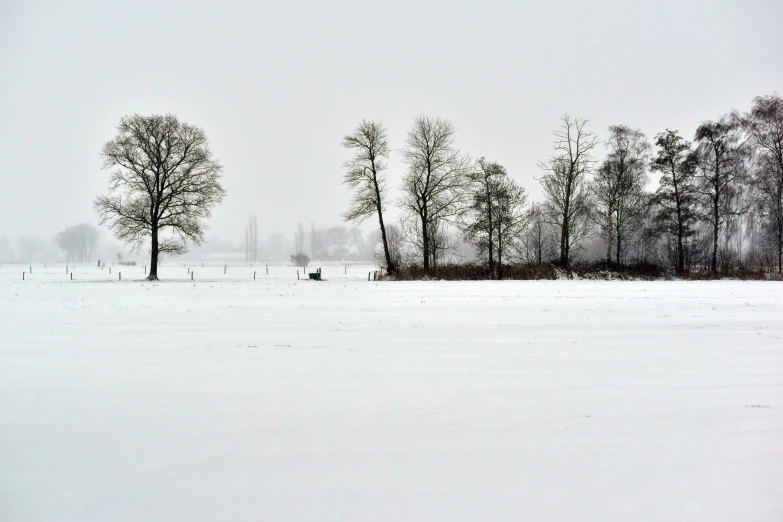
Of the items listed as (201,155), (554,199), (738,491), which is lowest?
(738,491)

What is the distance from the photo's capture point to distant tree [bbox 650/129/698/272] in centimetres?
3641

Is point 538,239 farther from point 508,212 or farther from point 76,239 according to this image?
point 76,239

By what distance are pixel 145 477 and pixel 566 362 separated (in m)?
6.56

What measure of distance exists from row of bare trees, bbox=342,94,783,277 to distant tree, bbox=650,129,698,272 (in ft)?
0.26

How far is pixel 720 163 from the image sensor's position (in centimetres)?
3609

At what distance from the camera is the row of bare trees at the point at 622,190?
35.4 meters

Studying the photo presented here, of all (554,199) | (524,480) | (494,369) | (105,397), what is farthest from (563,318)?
(554,199)

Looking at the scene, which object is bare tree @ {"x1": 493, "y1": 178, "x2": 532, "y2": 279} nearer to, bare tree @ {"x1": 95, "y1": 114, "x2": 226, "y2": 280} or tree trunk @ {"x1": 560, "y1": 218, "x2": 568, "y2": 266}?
tree trunk @ {"x1": 560, "y1": 218, "x2": 568, "y2": 266}

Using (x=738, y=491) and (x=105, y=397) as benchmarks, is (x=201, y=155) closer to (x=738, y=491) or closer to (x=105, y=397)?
(x=105, y=397)

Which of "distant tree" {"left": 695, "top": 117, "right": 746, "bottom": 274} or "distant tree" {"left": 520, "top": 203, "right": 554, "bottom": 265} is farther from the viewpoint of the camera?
"distant tree" {"left": 520, "top": 203, "right": 554, "bottom": 265}

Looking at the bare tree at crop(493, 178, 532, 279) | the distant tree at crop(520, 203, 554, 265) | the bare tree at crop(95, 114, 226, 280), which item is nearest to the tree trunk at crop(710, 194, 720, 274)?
the bare tree at crop(493, 178, 532, 279)

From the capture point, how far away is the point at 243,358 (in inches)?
336

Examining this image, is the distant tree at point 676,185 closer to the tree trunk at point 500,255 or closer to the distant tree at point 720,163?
the distant tree at point 720,163

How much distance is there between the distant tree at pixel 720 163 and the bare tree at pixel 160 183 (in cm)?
3959
